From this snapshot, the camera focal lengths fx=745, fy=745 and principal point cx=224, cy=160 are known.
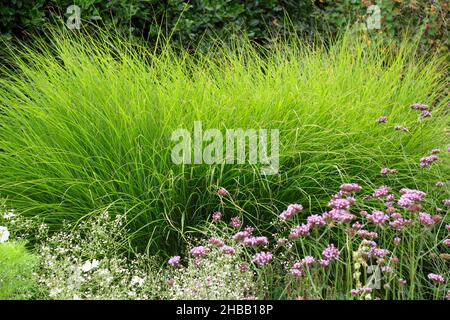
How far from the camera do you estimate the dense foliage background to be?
6.19m

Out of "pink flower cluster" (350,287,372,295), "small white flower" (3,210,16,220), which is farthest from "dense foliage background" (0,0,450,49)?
"pink flower cluster" (350,287,372,295)

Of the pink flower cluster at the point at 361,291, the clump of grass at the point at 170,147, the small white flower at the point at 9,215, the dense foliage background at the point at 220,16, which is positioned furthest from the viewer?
the dense foliage background at the point at 220,16

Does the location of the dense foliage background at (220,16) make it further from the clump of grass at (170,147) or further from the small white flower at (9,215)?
the small white flower at (9,215)

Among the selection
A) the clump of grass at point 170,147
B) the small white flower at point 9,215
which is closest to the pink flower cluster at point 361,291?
the clump of grass at point 170,147

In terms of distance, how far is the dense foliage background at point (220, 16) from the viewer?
6.19m

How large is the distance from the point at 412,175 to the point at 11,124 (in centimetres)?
263

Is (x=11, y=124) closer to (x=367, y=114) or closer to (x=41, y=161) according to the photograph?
(x=41, y=161)

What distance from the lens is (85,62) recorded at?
16.5ft

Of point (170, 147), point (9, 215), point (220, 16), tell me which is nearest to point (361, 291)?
point (170, 147)

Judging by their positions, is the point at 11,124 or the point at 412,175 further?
the point at 11,124

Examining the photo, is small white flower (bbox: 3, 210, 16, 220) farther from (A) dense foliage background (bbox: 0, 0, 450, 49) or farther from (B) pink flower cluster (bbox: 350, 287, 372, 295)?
(A) dense foliage background (bbox: 0, 0, 450, 49)

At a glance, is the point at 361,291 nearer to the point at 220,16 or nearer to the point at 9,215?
the point at 9,215

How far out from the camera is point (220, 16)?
691cm
